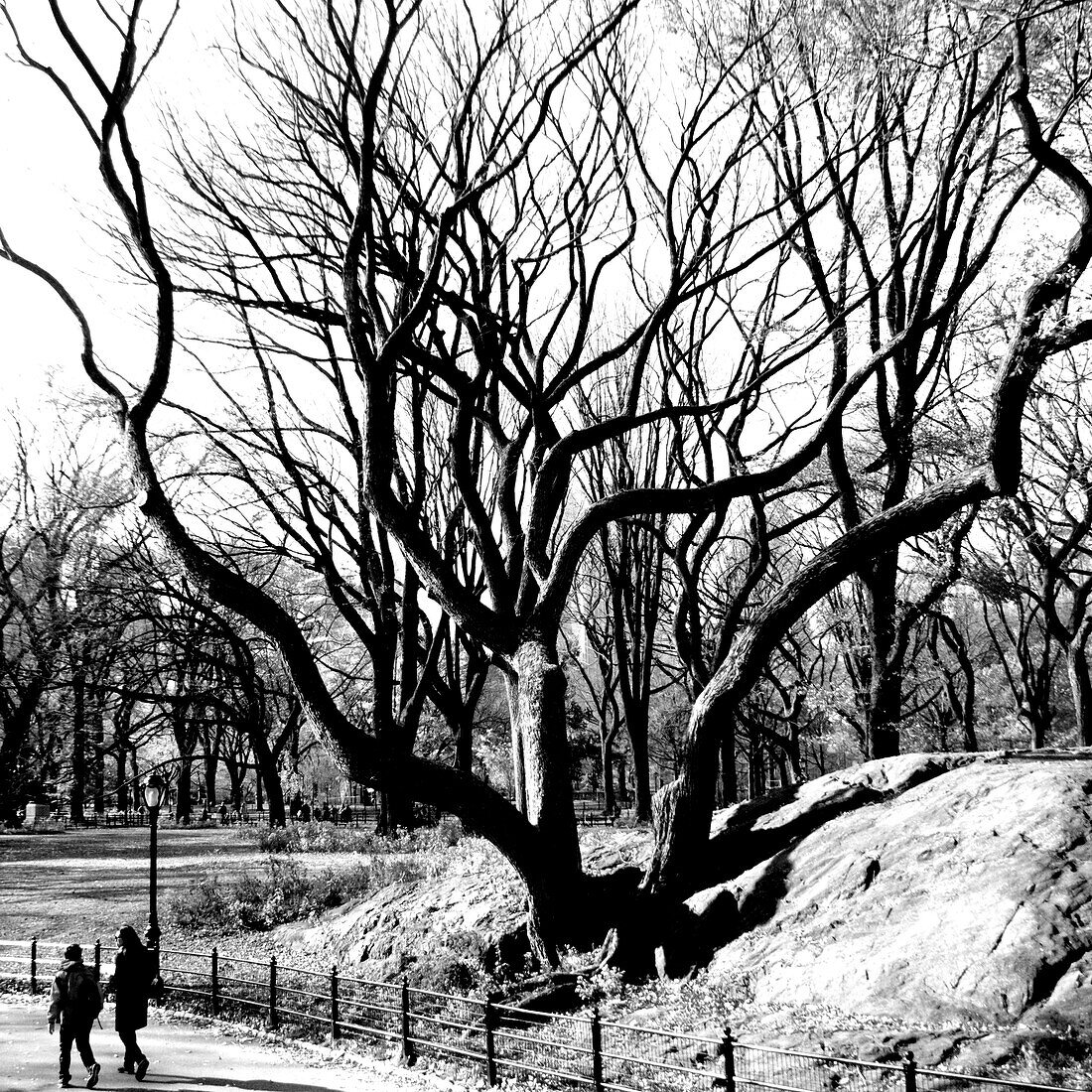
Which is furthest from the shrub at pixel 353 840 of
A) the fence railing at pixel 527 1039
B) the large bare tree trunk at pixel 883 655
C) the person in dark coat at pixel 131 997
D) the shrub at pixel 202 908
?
the person in dark coat at pixel 131 997

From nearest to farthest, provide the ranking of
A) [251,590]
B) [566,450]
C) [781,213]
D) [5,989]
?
[251,590]
[566,450]
[5,989]
[781,213]

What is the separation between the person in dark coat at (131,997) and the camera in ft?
Answer: 32.6

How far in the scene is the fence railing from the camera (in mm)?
7395

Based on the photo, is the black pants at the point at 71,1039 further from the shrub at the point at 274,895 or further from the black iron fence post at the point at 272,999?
the shrub at the point at 274,895

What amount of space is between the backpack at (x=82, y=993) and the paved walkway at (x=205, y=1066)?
2.57 feet

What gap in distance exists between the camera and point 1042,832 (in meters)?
9.64

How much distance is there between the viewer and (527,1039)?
358 inches

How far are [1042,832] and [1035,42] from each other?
28.8ft

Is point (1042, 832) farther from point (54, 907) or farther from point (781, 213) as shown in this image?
point (54, 907)

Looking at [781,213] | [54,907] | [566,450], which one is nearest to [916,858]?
[566,450]

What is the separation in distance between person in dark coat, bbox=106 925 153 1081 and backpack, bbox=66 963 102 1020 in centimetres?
29

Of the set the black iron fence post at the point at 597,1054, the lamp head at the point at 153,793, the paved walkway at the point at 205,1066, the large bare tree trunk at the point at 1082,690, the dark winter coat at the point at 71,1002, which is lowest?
the paved walkway at the point at 205,1066

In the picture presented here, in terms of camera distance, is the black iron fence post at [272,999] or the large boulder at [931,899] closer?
the large boulder at [931,899]

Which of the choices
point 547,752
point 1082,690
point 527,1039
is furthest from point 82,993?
point 1082,690
